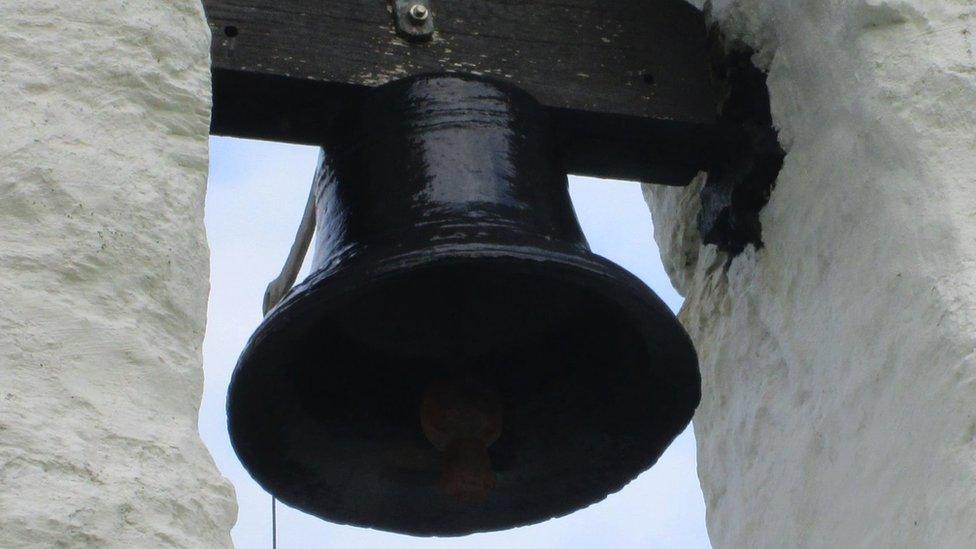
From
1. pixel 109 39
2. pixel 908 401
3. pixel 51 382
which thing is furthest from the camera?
pixel 908 401

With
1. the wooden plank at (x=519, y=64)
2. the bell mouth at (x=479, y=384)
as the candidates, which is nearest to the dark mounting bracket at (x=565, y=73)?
the wooden plank at (x=519, y=64)

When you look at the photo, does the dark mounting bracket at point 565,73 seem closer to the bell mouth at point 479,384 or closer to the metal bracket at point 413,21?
the metal bracket at point 413,21

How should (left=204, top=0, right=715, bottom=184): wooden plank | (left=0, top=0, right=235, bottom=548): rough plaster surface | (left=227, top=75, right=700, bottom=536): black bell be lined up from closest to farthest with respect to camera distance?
(left=0, top=0, right=235, bottom=548): rough plaster surface, (left=227, top=75, right=700, bottom=536): black bell, (left=204, top=0, right=715, bottom=184): wooden plank

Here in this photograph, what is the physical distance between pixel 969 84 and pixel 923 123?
0.21 ft

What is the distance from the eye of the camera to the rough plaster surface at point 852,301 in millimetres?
1806

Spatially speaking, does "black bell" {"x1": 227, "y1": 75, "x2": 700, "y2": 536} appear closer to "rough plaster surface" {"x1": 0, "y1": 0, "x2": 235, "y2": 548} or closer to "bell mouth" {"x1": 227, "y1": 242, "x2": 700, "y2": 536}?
"bell mouth" {"x1": 227, "y1": 242, "x2": 700, "y2": 536}

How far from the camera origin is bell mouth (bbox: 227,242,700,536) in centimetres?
198

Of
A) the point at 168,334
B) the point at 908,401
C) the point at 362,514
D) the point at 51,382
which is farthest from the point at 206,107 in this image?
the point at 908,401

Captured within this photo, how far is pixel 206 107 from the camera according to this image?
65.9 inches

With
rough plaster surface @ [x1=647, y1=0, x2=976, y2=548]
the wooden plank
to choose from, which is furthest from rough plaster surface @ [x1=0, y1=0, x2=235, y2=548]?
rough plaster surface @ [x1=647, y1=0, x2=976, y2=548]

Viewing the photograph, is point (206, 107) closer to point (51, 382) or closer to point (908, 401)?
point (51, 382)

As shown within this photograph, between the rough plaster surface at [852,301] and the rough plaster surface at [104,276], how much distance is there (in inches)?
28.5

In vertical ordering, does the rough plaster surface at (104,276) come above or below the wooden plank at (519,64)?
below

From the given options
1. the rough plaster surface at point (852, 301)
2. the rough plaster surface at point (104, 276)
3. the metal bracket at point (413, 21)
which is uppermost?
the metal bracket at point (413, 21)
